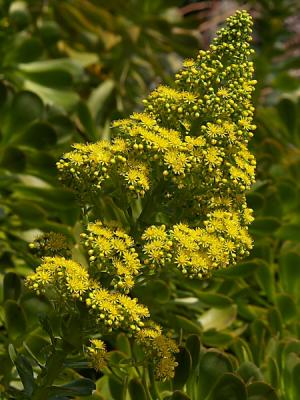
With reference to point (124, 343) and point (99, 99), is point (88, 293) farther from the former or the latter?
point (99, 99)

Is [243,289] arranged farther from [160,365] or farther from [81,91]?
[81,91]

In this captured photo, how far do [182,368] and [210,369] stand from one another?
0.08 meters

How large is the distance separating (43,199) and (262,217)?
0.55 metres

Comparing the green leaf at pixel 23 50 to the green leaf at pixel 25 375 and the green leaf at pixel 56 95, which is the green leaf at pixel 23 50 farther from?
the green leaf at pixel 25 375

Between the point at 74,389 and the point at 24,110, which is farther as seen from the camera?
the point at 24,110

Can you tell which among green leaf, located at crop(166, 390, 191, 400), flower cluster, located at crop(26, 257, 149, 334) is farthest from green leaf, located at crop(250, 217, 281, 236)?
flower cluster, located at crop(26, 257, 149, 334)

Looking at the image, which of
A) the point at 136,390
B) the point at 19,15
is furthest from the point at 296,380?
the point at 19,15

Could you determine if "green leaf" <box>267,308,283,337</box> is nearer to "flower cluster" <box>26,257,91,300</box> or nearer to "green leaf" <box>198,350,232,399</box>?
"green leaf" <box>198,350,232,399</box>

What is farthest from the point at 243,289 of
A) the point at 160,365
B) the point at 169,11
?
the point at 169,11

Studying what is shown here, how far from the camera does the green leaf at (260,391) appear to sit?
1213mm

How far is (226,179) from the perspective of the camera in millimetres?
1062

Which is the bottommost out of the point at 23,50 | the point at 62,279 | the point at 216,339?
the point at 216,339

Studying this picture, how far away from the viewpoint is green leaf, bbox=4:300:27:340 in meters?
1.35

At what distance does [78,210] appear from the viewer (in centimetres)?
168
